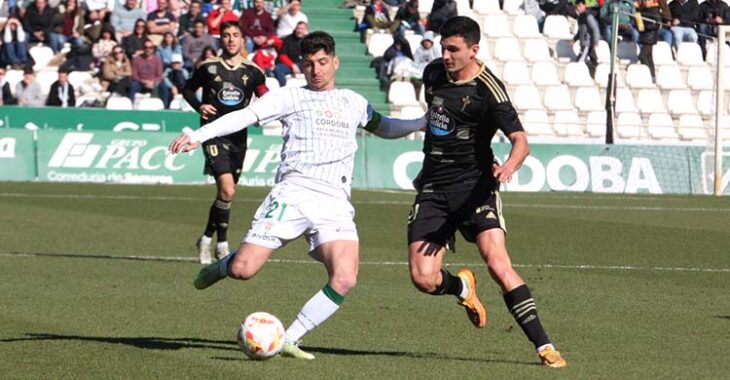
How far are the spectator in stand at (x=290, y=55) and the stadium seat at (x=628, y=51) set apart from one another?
8.04 m

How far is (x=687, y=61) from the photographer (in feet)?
117

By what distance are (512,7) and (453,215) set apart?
27.3 m

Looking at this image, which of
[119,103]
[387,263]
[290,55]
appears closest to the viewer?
[387,263]

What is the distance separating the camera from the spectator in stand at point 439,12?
34188 mm

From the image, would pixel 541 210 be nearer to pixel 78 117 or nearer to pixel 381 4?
pixel 78 117

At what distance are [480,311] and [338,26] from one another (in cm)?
2619

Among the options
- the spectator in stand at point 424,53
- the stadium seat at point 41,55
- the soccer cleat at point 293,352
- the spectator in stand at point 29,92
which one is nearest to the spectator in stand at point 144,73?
the spectator in stand at point 29,92

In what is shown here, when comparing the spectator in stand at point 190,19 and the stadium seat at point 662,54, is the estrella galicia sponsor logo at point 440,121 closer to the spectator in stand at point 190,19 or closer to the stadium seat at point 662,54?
the spectator in stand at point 190,19

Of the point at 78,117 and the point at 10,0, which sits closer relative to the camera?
the point at 78,117

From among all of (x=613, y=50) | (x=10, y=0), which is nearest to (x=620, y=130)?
(x=613, y=50)

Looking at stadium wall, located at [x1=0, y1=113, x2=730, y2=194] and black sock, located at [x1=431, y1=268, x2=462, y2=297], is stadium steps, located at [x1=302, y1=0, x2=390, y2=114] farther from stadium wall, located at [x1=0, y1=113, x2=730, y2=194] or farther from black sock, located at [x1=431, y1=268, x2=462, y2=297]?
black sock, located at [x1=431, y1=268, x2=462, y2=297]

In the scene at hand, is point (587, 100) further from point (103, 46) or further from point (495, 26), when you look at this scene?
point (103, 46)

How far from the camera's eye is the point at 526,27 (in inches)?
1394

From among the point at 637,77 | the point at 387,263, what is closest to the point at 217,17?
the point at 637,77
